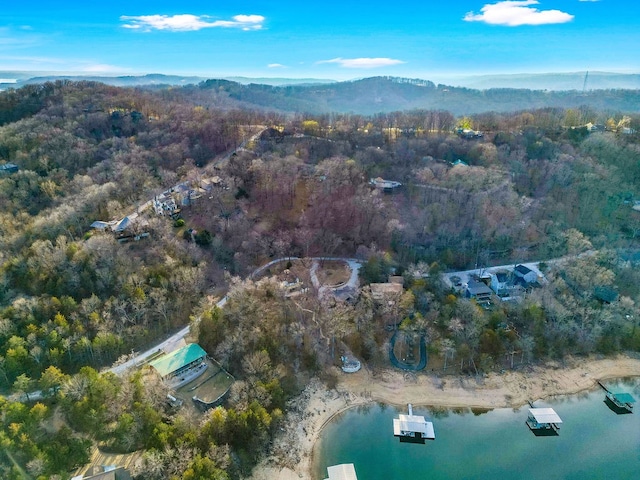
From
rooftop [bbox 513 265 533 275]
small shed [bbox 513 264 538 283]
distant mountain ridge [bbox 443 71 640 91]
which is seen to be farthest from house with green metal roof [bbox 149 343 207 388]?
distant mountain ridge [bbox 443 71 640 91]

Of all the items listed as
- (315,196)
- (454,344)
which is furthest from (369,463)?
(315,196)

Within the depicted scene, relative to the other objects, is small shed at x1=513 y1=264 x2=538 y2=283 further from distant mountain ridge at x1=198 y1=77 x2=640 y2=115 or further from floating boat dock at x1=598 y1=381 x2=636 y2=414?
distant mountain ridge at x1=198 y1=77 x2=640 y2=115

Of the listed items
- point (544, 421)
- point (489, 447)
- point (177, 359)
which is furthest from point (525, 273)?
point (177, 359)

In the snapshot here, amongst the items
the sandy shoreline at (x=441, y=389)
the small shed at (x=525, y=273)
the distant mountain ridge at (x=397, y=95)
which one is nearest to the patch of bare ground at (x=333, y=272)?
the sandy shoreline at (x=441, y=389)

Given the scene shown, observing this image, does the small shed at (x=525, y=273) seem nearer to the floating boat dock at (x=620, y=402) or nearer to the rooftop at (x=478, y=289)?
the rooftop at (x=478, y=289)

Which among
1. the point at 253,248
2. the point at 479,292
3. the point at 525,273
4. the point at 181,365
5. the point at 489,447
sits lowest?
the point at 489,447

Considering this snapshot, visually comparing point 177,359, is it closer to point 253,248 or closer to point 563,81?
point 253,248
